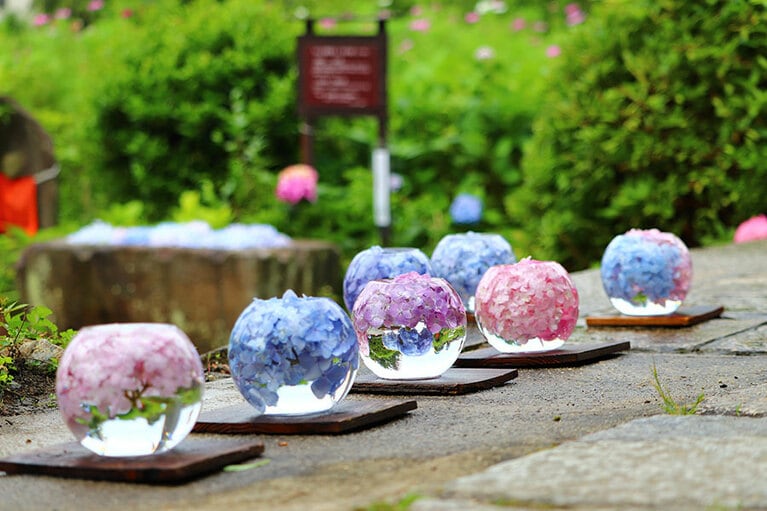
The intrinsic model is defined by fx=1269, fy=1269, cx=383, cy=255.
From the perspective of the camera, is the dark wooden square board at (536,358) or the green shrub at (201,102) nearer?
the dark wooden square board at (536,358)

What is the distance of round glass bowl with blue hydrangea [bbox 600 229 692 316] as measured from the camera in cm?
398

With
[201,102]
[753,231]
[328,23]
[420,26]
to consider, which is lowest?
[753,231]

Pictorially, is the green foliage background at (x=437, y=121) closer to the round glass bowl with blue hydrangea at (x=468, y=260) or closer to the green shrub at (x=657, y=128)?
the green shrub at (x=657, y=128)

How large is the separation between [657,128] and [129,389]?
534 centimetres

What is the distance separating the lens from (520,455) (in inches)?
89.3

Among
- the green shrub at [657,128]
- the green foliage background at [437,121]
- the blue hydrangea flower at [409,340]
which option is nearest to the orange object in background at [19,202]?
the green foliage background at [437,121]

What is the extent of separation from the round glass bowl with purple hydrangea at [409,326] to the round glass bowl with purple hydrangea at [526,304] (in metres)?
0.33

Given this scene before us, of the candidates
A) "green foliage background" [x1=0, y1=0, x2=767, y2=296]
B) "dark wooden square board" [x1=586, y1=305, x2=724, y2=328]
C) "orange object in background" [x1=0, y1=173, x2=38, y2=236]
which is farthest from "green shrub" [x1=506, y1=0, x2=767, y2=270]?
"orange object in background" [x1=0, y1=173, x2=38, y2=236]

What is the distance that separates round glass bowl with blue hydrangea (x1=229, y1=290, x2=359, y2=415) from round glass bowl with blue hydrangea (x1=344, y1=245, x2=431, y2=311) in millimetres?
1318

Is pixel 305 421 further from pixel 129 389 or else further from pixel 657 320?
pixel 657 320

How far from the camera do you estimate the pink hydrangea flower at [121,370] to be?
219 cm

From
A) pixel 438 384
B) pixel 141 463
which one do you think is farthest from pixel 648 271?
pixel 141 463

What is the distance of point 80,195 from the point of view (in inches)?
508

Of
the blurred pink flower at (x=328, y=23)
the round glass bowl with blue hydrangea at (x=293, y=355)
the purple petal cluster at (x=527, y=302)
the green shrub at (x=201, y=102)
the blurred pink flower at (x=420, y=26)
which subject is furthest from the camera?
the blurred pink flower at (x=328, y=23)
